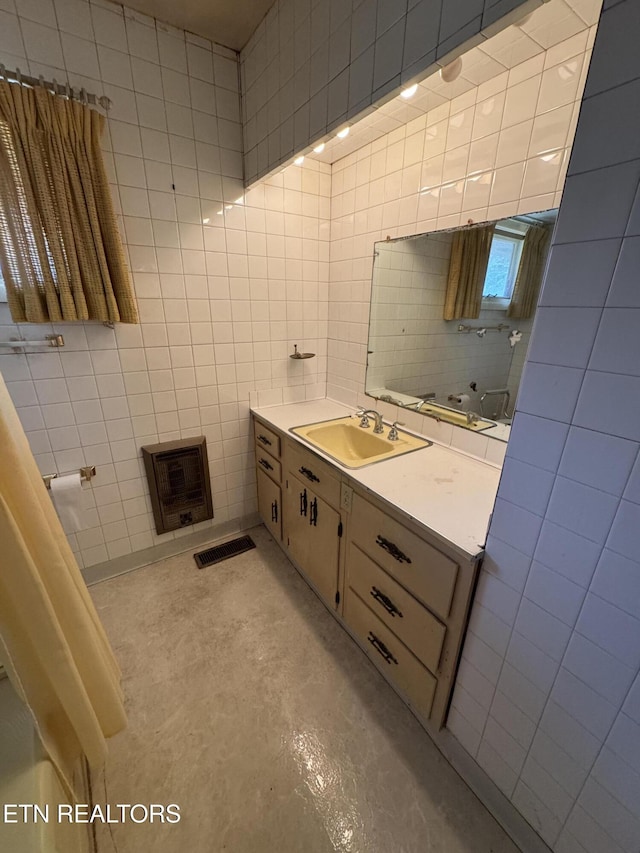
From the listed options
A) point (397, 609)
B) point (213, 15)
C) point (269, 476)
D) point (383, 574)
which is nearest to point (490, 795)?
point (397, 609)

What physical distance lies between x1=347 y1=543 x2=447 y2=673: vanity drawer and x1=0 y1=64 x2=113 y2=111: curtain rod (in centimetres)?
214

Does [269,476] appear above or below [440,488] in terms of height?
below

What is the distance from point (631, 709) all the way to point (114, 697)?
4.37ft

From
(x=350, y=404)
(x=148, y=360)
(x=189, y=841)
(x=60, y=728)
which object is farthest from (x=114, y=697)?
(x=350, y=404)

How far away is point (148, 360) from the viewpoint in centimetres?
170

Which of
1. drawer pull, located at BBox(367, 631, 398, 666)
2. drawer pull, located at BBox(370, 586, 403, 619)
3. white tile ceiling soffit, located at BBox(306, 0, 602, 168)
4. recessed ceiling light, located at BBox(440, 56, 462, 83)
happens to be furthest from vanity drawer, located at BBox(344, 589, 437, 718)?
recessed ceiling light, located at BBox(440, 56, 462, 83)

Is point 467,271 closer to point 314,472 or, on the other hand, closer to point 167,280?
point 314,472

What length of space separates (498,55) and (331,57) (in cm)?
54

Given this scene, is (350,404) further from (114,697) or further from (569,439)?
(114,697)

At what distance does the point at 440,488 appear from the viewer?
120 cm

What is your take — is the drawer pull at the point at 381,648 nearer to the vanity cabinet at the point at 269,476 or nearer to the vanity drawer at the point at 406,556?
the vanity drawer at the point at 406,556

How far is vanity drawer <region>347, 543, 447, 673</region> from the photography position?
3.48 ft

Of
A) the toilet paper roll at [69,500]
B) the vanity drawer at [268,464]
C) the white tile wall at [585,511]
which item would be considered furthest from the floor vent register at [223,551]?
the white tile wall at [585,511]

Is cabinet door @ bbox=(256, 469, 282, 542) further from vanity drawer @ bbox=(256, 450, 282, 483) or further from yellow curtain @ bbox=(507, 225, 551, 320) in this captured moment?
yellow curtain @ bbox=(507, 225, 551, 320)
